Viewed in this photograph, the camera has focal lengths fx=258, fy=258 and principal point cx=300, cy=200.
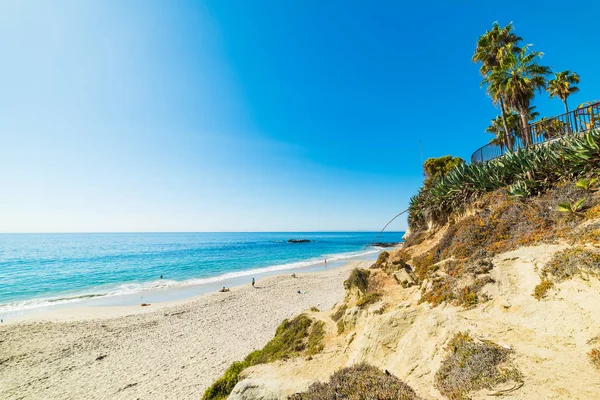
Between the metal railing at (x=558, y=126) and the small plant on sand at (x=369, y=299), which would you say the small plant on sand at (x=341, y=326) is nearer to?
the small plant on sand at (x=369, y=299)

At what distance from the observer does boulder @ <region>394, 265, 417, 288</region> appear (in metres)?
8.10

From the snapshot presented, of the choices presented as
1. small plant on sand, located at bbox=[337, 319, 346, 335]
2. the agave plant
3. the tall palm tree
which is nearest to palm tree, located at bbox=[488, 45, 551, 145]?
the tall palm tree

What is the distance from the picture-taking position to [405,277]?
328 inches

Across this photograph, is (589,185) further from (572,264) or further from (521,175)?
(572,264)

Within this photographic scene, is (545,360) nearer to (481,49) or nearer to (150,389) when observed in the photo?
(150,389)

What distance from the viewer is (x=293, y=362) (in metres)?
6.71

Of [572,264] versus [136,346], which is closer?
[572,264]

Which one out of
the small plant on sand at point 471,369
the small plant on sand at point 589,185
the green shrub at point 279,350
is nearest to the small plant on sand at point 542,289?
the small plant on sand at point 471,369

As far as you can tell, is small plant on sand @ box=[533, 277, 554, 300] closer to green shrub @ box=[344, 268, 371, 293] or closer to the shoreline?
green shrub @ box=[344, 268, 371, 293]

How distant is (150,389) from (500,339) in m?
12.0

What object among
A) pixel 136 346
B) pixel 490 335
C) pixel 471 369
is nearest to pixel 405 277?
pixel 490 335

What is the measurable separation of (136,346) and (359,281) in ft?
43.3

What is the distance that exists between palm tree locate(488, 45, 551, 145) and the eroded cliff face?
1705cm

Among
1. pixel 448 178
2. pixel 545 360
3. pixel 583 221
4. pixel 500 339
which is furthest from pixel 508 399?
pixel 448 178
